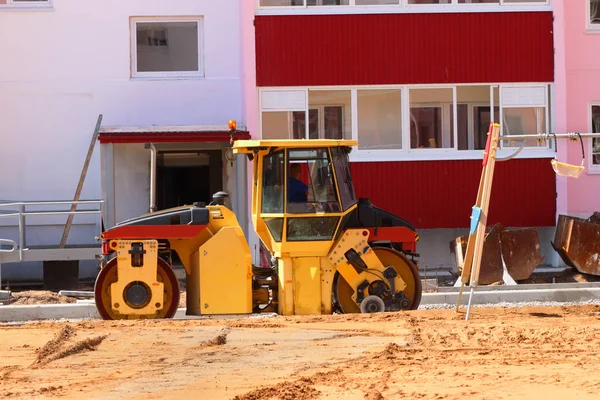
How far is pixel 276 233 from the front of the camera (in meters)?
13.9

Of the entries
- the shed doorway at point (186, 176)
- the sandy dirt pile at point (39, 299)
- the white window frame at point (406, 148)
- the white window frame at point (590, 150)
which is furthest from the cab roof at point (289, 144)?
the white window frame at point (590, 150)

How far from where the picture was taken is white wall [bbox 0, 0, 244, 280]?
22.8 meters

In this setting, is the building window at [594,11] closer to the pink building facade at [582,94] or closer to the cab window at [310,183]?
the pink building facade at [582,94]

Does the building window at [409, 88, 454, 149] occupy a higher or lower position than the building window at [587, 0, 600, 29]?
lower

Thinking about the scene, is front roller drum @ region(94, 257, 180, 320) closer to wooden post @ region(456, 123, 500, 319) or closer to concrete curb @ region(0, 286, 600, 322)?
concrete curb @ region(0, 286, 600, 322)

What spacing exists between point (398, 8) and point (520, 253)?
6032 mm

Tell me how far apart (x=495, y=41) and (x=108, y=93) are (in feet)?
27.1

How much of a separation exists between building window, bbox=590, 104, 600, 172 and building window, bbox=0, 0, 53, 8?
39.7 feet

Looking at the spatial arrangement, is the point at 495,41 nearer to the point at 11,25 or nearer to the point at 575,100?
the point at 575,100

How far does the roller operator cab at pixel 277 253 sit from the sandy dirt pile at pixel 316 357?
45cm


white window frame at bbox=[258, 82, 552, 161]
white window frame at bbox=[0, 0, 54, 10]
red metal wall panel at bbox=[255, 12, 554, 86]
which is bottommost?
white window frame at bbox=[258, 82, 552, 161]

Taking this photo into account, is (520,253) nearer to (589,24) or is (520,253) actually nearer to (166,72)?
(589,24)

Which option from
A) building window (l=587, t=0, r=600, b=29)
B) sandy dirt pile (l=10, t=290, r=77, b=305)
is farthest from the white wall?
building window (l=587, t=0, r=600, b=29)

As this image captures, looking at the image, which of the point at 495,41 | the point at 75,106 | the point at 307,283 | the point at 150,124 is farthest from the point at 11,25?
the point at 307,283
